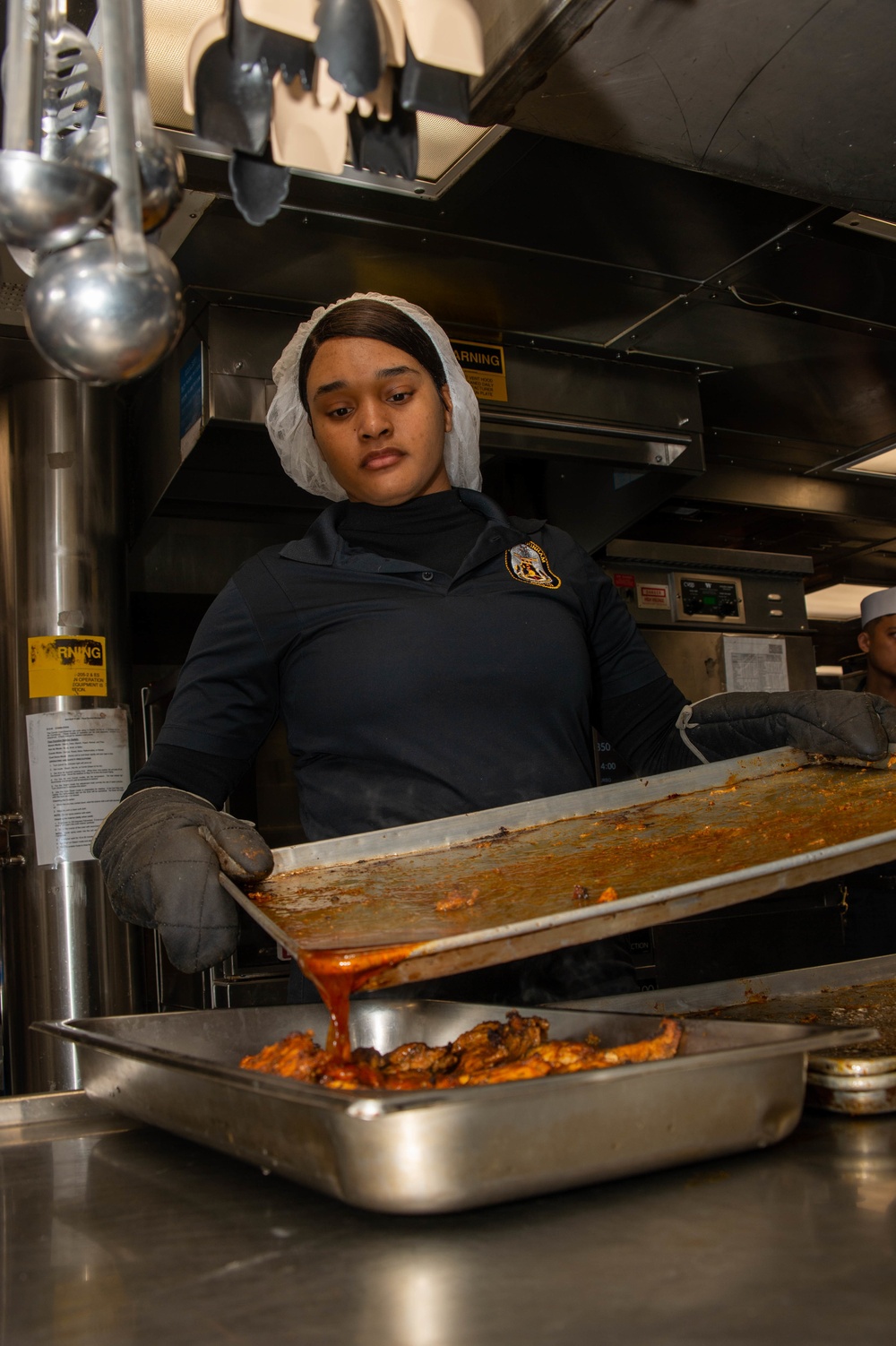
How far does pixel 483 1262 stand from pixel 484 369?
7.78 feet

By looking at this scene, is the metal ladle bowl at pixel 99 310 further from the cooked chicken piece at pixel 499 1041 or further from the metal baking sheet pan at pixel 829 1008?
the metal baking sheet pan at pixel 829 1008

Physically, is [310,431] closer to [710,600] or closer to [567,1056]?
[567,1056]

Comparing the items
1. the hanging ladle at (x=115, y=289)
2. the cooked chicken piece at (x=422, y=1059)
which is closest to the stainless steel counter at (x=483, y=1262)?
the cooked chicken piece at (x=422, y=1059)

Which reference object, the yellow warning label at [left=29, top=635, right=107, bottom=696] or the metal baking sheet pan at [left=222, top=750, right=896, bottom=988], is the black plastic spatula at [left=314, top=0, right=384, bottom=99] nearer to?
the metal baking sheet pan at [left=222, top=750, right=896, bottom=988]

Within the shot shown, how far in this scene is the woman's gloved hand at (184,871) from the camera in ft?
3.96

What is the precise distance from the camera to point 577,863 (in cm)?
128

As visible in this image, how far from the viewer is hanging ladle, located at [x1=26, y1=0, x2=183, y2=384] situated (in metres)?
0.64

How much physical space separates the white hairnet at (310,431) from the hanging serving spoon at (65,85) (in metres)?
1.14

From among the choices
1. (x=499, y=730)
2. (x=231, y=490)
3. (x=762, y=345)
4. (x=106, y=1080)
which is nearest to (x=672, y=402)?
(x=762, y=345)

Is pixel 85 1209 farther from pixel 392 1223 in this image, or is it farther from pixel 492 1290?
pixel 492 1290

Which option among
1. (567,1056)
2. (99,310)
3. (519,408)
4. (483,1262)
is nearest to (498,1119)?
(483,1262)

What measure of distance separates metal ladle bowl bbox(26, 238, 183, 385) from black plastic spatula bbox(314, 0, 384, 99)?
252 mm

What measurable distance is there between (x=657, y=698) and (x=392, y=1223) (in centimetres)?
124

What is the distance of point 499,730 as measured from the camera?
1.63 m
